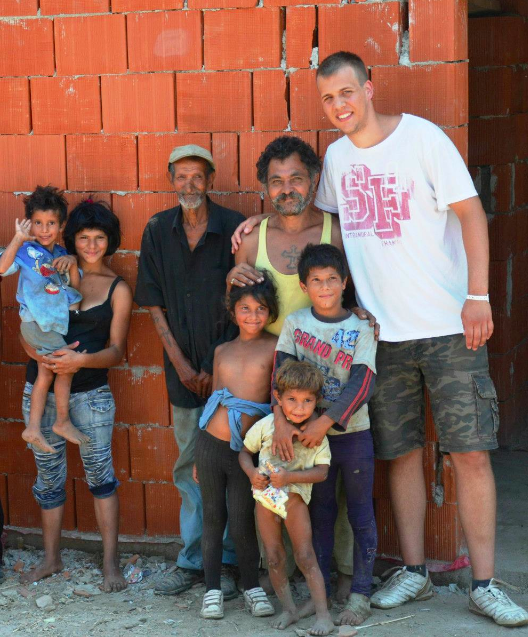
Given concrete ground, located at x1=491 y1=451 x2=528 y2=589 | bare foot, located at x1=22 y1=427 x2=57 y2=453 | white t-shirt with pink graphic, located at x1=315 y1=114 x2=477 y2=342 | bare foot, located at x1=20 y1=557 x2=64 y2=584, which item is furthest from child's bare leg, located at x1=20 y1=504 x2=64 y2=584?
concrete ground, located at x1=491 y1=451 x2=528 y2=589

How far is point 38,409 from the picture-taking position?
170 inches

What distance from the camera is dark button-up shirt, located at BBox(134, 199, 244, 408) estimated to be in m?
4.28

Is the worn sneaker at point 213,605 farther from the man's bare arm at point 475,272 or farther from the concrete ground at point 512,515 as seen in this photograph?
the man's bare arm at point 475,272

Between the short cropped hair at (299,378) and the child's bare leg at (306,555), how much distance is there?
446mm

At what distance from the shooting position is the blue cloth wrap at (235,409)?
3957mm

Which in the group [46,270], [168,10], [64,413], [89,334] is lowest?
[64,413]

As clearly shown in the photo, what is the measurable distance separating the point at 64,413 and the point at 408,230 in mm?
1784

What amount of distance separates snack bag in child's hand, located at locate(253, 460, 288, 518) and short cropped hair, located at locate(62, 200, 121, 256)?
142 centimetres

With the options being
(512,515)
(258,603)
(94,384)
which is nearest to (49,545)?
(94,384)

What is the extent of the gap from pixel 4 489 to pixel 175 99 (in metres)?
2.28

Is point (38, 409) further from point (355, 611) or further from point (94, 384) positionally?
point (355, 611)

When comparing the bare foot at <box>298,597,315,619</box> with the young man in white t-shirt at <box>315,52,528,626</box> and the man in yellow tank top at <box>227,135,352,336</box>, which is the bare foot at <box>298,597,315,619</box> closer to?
the young man in white t-shirt at <box>315,52,528,626</box>

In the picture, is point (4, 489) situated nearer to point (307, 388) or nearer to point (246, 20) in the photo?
point (307, 388)

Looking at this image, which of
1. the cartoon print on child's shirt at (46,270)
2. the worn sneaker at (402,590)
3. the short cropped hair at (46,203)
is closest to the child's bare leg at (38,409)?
the cartoon print on child's shirt at (46,270)
